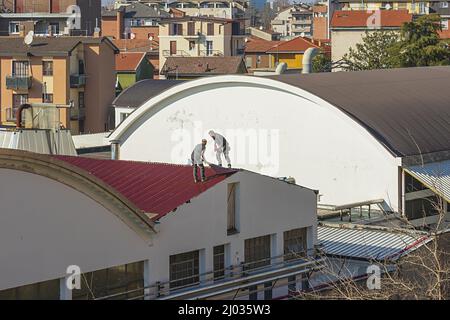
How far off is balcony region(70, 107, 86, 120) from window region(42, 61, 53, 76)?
2021 mm

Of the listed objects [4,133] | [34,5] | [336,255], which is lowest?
[336,255]

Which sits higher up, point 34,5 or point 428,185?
point 34,5

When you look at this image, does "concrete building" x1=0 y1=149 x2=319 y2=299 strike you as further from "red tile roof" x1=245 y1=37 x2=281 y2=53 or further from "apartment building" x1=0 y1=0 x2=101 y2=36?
"red tile roof" x1=245 y1=37 x2=281 y2=53

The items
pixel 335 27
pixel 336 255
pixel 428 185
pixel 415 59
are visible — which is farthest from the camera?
pixel 335 27

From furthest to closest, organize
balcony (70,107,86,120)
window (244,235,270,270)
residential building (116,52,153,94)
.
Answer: residential building (116,52,153,94) → balcony (70,107,86,120) → window (244,235,270,270)

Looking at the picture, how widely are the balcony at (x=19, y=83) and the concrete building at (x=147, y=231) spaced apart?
120 ft

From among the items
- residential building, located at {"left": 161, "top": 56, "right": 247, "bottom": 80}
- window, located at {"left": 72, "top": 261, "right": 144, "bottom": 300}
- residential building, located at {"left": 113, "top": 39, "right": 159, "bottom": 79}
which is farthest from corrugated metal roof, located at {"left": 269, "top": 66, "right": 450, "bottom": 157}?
residential building, located at {"left": 113, "top": 39, "right": 159, "bottom": 79}

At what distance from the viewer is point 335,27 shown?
234 feet

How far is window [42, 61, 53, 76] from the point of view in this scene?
5709 cm

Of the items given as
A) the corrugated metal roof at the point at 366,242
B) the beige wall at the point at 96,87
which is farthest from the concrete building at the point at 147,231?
the beige wall at the point at 96,87
